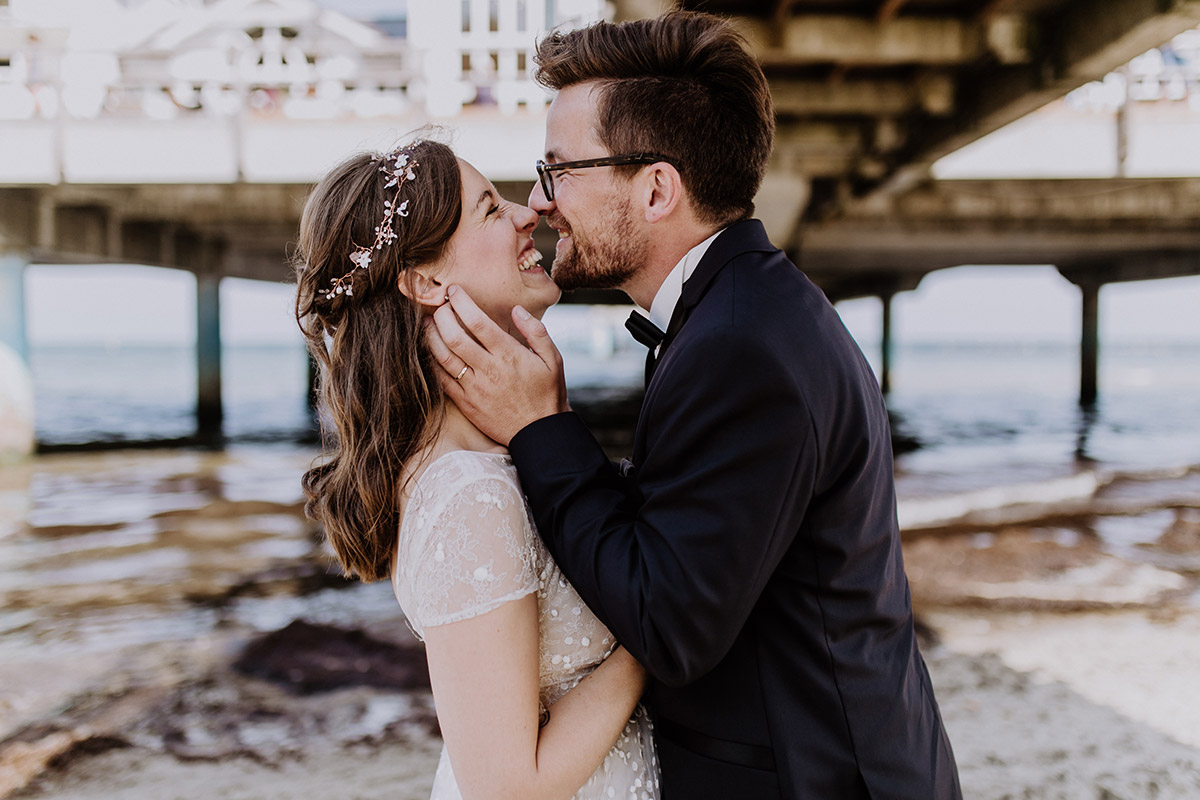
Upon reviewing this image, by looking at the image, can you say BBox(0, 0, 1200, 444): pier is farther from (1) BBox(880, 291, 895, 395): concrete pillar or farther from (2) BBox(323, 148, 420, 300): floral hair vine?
(1) BBox(880, 291, 895, 395): concrete pillar

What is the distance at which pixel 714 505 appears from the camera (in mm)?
1336

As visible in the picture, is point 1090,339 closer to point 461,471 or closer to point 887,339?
A: point 887,339

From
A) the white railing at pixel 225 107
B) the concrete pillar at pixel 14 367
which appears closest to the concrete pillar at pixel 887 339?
the white railing at pixel 225 107

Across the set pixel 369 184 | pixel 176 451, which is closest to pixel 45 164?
pixel 176 451

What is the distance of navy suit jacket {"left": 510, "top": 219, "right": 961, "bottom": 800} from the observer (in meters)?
1.34

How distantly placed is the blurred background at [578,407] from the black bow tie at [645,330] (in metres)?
0.78

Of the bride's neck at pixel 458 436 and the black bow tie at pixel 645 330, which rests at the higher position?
the black bow tie at pixel 645 330

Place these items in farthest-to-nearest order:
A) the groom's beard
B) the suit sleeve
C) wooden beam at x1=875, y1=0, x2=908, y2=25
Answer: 1. wooden beam at x1=875, y1=0, x2=908, y2=25
2. the groom's beard
3. the suit sleeve

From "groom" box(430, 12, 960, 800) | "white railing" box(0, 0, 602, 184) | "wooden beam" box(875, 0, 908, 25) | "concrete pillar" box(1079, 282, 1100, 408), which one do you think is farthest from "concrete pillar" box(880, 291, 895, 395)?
"groom" box(430, 12, 960, 800)

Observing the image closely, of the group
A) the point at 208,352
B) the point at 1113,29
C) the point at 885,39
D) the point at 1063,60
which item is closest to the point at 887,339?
the point at 208,352

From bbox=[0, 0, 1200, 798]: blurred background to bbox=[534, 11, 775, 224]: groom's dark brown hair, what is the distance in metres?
0.47

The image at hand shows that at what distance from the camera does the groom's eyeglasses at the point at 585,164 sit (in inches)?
73.1

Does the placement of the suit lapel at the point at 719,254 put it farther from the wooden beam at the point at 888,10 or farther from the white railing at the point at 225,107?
the white railing at the point at 225,107

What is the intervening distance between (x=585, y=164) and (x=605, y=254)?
Result: 7.9 inches
